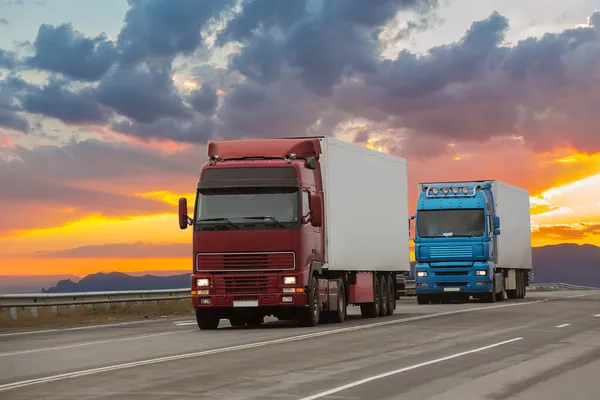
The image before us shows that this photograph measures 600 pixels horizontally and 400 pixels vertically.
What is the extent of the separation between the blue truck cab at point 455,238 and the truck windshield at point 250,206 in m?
19.0

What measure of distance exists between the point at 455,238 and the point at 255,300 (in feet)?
64.2

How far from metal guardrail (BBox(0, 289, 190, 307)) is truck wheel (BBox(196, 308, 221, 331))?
610 centimetres

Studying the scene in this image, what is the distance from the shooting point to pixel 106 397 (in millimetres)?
12711

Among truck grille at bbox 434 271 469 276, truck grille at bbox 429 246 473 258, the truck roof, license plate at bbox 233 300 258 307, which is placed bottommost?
license plate at bbox 233 300 258 307

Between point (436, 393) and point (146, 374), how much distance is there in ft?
13.5

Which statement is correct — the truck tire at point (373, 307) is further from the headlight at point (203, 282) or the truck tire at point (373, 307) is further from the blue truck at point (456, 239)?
the blue truck at point (456, 239)

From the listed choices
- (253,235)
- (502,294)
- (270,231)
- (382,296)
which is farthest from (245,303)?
(502,294)

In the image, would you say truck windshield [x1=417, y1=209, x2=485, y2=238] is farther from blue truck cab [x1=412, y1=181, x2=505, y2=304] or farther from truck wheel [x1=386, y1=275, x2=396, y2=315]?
truck wheel [x1=386, y1=275, x2=396, y2=315]

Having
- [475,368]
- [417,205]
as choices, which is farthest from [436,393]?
[417,205]

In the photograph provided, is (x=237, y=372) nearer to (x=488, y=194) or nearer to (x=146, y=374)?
(x=146, y=374)

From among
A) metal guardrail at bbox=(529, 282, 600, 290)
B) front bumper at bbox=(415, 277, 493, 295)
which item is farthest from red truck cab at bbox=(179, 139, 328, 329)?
metal guardrail at bbox=(529, 282, 600, 290)

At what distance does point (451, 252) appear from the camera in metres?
44.3

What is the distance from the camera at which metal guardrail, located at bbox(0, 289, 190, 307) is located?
3050 cm

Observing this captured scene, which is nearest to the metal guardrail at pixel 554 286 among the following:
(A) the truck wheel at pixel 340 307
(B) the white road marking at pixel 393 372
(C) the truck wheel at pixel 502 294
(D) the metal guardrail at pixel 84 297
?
(C) the truck wheel at pixel 502 294
